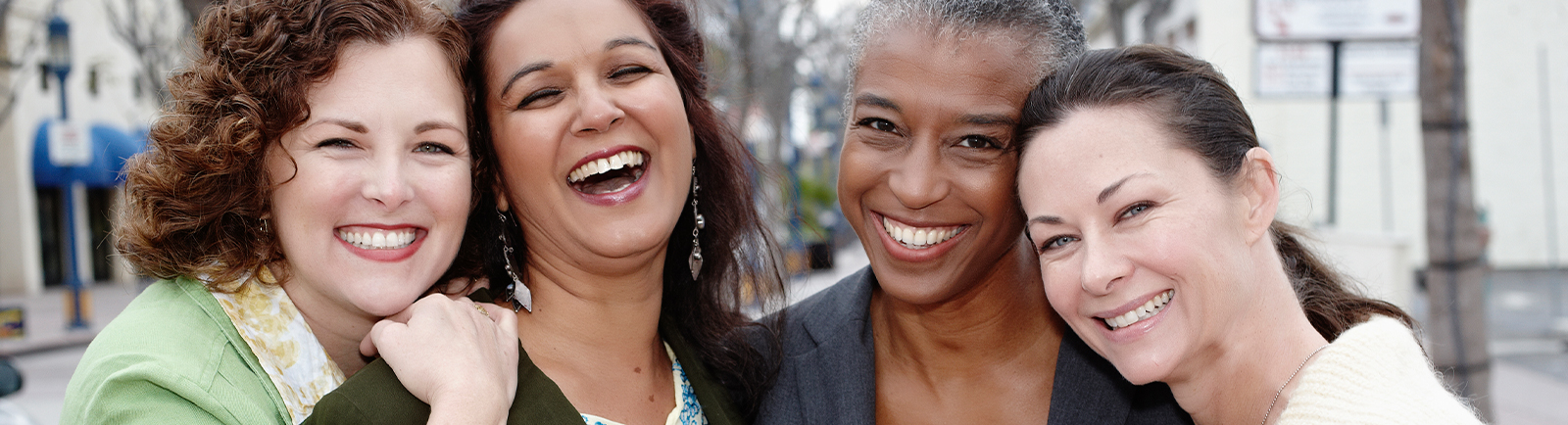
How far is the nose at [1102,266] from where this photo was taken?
2.00 meters

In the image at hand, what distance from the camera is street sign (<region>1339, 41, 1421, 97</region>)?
21.5ft

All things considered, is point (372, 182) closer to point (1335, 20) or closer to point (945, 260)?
point (945, 260)

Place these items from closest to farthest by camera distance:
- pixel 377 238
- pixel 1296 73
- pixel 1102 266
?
1. pixel 1102 266
2. pixel 377 238
3. pixel 1296 73

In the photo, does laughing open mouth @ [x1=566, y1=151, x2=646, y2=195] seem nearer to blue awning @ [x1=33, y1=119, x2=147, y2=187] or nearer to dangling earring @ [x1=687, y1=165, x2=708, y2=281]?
dangling earring @ [x1=687, y1=165, x2=708, y2=281]

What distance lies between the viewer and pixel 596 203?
2.42m

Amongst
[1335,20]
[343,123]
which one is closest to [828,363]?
[343,123]

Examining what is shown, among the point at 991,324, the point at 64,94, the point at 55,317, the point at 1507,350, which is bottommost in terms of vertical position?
the point at 1507,350

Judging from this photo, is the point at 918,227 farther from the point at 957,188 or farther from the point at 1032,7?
the point at 1032,7

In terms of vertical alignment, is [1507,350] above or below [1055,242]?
below

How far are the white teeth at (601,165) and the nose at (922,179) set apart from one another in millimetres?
655

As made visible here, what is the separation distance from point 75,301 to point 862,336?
1430 cm

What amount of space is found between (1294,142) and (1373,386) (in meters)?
17.5

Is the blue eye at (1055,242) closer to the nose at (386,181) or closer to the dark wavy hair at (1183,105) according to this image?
the dark wavy hair at (1183,105)

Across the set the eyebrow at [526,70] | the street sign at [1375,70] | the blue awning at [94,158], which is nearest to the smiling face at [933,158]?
the eyebrow at [526,70]
